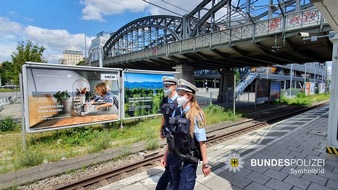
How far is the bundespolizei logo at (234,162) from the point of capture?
195 inches

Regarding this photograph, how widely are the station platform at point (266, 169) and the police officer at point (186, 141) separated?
1558 mm

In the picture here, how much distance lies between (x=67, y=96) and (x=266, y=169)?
6.91 m

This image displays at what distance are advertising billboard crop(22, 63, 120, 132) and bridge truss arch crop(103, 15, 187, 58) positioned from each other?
32.0m

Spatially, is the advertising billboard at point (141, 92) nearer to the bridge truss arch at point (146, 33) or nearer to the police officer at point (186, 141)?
the police officer at point (186, 141)

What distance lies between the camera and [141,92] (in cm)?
947

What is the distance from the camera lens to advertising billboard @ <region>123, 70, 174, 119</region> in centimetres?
897

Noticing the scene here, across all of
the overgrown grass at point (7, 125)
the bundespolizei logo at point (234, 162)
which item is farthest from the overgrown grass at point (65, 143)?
the bundespolizei logo at point (234, 162)

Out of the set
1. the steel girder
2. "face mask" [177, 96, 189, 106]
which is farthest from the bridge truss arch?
"face mask" [177, 96, 189, 106]

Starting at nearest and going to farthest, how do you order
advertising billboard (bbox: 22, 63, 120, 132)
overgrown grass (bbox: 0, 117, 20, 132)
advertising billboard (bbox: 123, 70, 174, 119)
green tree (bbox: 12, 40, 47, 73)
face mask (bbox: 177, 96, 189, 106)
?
face mask (bbox: 177, 96, 189, 106) → advertising billboard (bbox: 22, 63, 120, 132) → overgrown grass (bbox: 0, 117, 20, 132) → advertising billboard (bbox: 123, 70, 174, 119) → green tree (bbox: 12, 40, 47, 73)

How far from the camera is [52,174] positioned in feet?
14.9

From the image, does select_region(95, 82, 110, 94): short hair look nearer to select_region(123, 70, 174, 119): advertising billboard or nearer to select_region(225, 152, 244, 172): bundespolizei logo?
select_region(123, 70, 174, 119): advertising billboard

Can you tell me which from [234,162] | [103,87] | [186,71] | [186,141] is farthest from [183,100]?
[186,71]

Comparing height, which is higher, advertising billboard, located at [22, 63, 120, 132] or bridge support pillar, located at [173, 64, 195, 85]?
bridge support pillar, located at [173, 64, 195, 85]

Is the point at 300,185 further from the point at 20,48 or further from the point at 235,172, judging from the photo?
the point at 20,48
